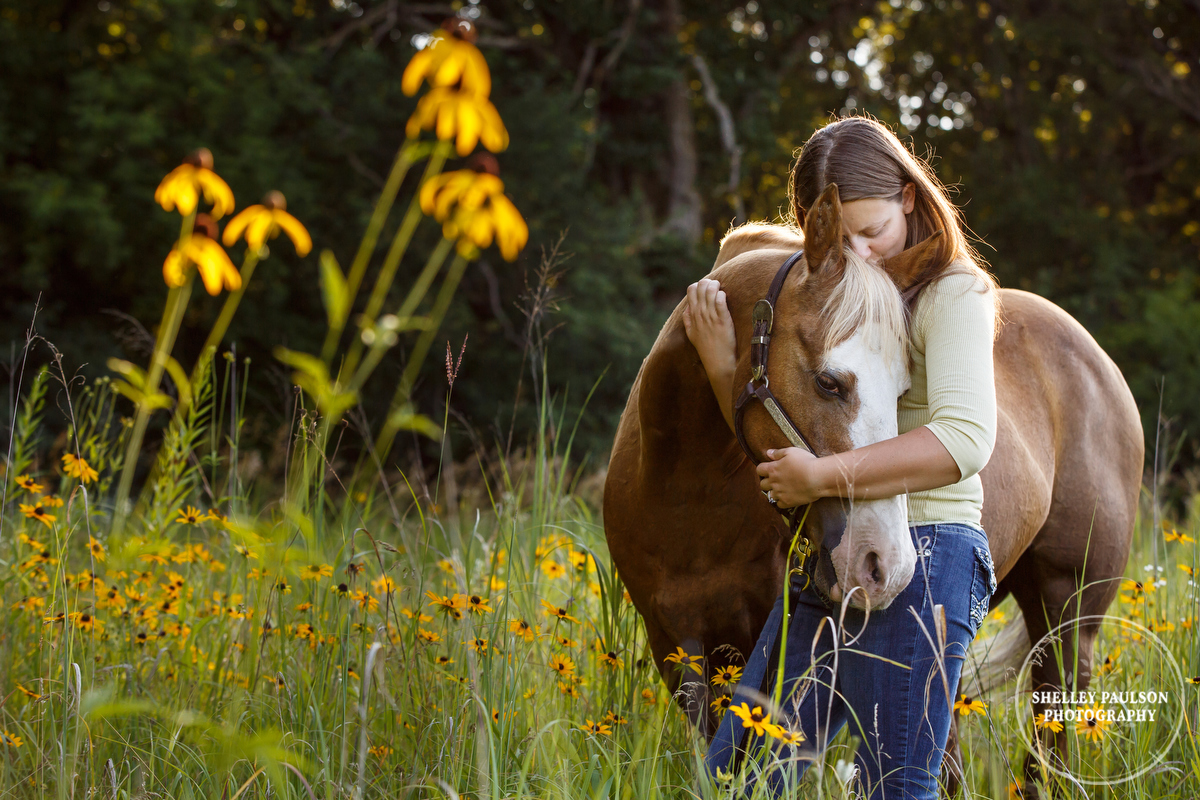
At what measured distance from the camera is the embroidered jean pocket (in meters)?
1.85

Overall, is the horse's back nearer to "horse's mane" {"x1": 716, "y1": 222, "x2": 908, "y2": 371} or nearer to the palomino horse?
the palomino horse

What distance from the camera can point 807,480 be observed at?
167cm

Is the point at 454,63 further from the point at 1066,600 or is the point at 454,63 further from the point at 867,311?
the point at 1066,600

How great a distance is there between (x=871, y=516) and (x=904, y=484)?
0.08 meters

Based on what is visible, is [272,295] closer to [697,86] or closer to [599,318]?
[599,318]

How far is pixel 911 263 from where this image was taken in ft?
6.20

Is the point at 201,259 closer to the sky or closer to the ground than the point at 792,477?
closer to the sky

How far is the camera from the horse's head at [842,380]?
5.35ft

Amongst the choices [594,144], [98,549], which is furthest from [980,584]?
[594,144]

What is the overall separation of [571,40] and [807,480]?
481 inches

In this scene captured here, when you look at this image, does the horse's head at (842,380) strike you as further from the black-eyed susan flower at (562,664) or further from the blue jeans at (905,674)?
the black-eyed susan flower at (562,664)

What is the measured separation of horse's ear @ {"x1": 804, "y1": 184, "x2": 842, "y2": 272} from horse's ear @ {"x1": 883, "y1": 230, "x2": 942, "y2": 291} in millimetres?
146

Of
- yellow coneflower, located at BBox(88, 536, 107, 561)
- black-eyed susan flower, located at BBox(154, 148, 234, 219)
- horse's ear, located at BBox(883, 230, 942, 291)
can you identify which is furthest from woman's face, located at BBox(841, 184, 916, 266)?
yellow coneflower, located at BBox(88, 536, 107, 561)

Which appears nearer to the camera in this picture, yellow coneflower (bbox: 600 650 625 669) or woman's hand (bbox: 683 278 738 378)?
woman's hand (bbox: 683 278 738 378)
